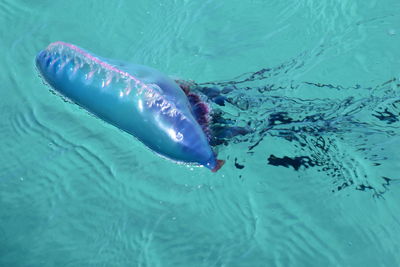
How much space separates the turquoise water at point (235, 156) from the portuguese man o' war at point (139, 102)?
0.43m

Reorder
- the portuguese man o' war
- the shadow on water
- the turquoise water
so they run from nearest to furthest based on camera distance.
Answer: the portuguese man o' war → the turquoise water → the shadow on water

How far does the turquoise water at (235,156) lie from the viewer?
93.4 inches

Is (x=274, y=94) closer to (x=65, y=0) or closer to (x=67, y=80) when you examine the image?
(x=67, y=80)

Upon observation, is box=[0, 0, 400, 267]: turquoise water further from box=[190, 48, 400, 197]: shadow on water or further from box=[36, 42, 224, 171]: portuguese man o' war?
box=[36, 42, 224, 171]: portuguese man o' war

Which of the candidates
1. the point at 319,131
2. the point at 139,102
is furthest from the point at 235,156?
the point at 139,102

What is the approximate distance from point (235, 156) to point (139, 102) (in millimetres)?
735

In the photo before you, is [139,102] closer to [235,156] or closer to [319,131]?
[235,156]

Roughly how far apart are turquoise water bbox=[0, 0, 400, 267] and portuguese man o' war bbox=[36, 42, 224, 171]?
0.43 metres

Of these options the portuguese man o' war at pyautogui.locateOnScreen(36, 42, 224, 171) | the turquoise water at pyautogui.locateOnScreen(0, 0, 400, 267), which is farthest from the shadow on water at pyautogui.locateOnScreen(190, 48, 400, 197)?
the portuguese man o' war at pyautogui.locateOnScreen(36, 42, 224, 171)

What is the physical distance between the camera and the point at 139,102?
209cm

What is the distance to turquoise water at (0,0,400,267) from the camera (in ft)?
7.79

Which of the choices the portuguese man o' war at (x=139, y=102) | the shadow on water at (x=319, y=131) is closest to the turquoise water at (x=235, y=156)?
the shadow on water at (x=319, y=131)

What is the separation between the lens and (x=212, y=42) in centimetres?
329

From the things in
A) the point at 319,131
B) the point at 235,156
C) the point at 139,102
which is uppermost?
the point at 319,131
